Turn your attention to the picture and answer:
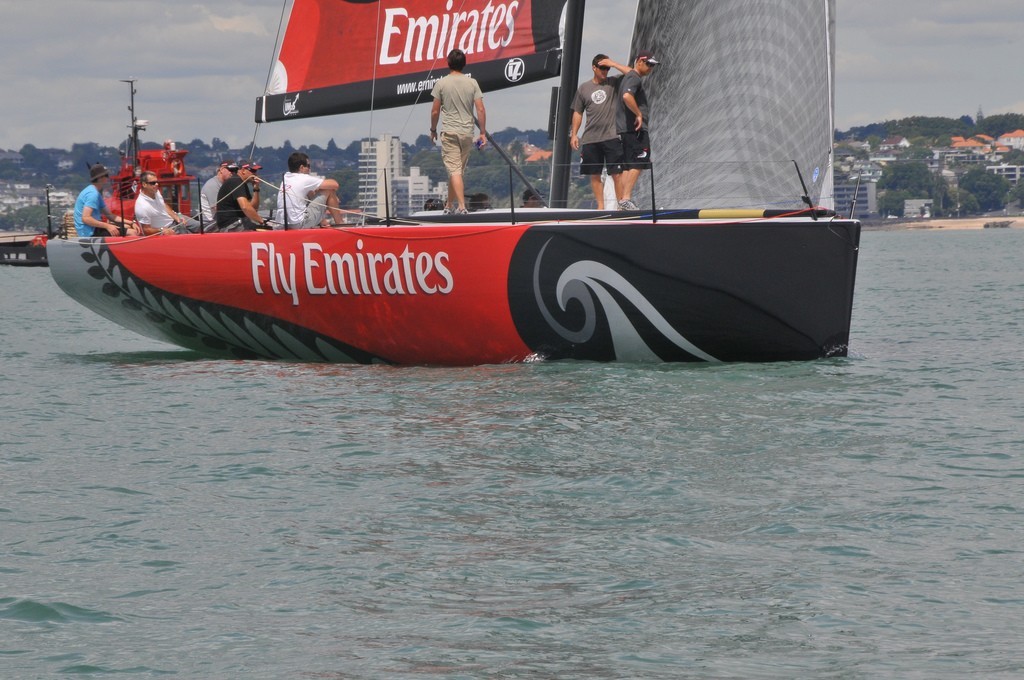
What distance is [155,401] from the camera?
9289mm

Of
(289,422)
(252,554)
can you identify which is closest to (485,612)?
(252,554)

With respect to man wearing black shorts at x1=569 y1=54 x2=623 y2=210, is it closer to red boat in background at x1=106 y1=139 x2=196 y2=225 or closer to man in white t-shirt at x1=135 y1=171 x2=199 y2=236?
man in white t-shirt at x1=135 y1=171 x2=199 y2=236

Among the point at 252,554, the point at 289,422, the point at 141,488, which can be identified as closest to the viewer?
the point at 252,554

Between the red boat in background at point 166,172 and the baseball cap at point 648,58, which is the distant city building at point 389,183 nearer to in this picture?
the baseball cap at point 648,58

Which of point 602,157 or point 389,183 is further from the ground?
point 602,157

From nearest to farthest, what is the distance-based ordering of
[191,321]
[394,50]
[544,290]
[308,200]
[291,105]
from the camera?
[544,290] → [308,200] → [394,50] → [191,321] → [291,105]

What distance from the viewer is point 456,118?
10258 mm

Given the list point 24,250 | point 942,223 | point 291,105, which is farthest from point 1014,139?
point 291,105

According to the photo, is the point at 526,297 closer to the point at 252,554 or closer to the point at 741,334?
the point at 741,334

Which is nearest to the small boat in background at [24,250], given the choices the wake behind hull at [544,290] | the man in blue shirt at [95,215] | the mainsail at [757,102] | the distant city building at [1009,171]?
the man in blue shirt at [95,215]

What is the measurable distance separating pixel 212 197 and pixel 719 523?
7.28 meters

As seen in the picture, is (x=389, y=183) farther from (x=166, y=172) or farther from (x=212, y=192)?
(x=166, y=172)

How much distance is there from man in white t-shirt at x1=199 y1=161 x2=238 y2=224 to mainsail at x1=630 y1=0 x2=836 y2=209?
3678 millimetres

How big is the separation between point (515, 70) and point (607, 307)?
2.23 metres
